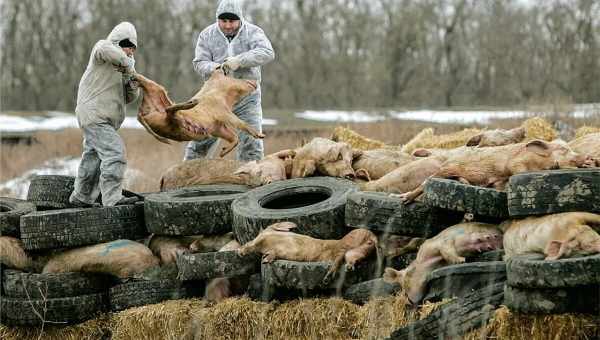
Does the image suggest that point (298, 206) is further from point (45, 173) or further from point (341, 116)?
point (341, 116)

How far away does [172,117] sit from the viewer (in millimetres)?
9133

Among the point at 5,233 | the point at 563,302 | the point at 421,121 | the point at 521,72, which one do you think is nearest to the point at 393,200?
the point at 563,302

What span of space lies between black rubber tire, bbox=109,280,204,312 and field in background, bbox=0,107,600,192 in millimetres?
7259

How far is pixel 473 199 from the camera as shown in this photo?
733 centimetres

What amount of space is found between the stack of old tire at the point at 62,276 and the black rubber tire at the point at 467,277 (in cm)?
361

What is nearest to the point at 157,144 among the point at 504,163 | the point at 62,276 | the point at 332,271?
the point at 62,276

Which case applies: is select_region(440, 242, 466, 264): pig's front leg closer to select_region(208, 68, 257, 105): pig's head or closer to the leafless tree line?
select_region(208, 68, 257, 105): pig's head

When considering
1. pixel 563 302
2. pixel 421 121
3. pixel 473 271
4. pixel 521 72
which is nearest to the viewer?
pixel 563 302

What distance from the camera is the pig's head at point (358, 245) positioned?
7.61 m

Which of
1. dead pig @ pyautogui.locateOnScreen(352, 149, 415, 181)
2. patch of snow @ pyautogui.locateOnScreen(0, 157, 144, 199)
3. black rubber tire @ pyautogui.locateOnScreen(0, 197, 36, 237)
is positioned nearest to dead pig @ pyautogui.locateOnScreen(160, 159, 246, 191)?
dead pig @ pyautogui.locateOnScreen(352, 149, 415, 181)

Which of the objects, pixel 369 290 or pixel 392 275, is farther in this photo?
pixel 369 290

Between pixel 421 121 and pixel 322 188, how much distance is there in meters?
14.3

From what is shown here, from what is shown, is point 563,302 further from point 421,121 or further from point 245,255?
point 421,121

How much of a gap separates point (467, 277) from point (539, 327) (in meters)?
0.71
